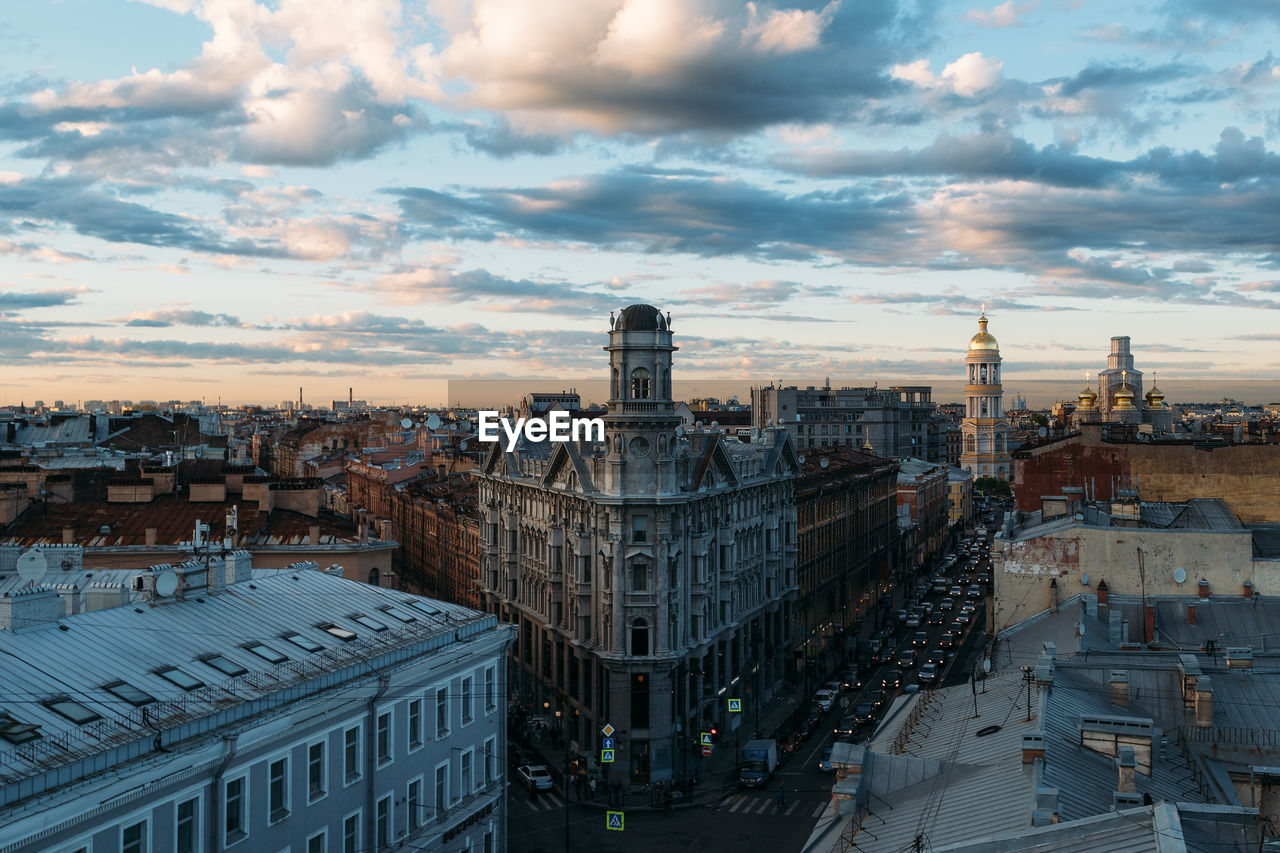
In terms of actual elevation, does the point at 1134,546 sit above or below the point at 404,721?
above

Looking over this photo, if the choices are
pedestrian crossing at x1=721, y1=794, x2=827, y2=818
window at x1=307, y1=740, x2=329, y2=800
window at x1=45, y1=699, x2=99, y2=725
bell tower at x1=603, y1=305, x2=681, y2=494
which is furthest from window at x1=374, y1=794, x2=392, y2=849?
bell tower at x1=603, y1=305, x2=681, y2=494

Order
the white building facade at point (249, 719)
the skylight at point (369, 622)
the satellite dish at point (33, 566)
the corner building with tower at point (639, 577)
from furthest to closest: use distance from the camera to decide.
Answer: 1. the corner building with tower at point (639, 577)
2. the skylight at point (369, 622)
3. the satellite dish at point (33, 566)
4. the white building facade at point (249, 719)

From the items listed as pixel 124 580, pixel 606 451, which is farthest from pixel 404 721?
pixel 606 451

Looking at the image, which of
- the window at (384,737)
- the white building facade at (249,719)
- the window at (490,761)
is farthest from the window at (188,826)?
the window at (490,761)

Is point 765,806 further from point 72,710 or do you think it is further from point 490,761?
point 72,710

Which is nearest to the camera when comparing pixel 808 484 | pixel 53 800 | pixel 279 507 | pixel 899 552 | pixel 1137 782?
pixel 53 800

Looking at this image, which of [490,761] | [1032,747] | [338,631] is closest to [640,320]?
[490,761]

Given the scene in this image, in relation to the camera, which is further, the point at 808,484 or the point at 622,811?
the point at 808,484

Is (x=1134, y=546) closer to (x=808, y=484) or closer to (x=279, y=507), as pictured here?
(x=808, y=484)
